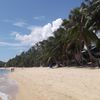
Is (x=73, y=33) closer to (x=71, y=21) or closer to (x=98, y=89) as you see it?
(x=71, y=21)

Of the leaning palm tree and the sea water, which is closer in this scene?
the sea water

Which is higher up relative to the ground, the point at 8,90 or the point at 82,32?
the point at 82,32

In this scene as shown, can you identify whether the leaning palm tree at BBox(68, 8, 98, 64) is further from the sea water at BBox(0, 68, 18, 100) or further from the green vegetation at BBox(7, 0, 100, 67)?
the sea water at BBox(0, 68, 18, 100)

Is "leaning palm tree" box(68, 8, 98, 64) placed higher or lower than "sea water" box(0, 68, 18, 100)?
higher

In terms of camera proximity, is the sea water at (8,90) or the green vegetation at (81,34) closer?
the sea water at (8,90)

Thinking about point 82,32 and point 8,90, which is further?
point 82,32

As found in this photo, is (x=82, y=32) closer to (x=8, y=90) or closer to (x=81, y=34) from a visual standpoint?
(x=81, y=34)

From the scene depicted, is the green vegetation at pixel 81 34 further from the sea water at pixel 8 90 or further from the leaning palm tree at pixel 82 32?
the sea water at pixel 8 90

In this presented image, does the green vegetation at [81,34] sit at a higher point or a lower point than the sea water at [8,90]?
higher

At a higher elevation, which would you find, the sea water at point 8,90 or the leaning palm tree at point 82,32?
the leaning palm tree at point 82,32

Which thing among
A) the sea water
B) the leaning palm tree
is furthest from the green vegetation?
the sea water

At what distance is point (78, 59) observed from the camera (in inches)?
1938

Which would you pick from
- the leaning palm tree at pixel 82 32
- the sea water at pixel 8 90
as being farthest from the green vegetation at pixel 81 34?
the sea water at pixel 8 90

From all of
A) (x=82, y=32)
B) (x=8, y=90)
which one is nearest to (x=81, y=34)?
(x=82, y=32)
